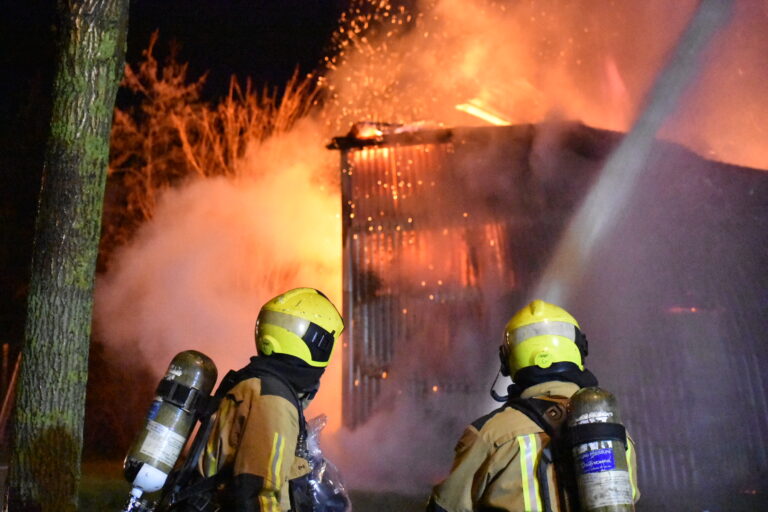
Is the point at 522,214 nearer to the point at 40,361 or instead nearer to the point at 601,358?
the point at 601,358

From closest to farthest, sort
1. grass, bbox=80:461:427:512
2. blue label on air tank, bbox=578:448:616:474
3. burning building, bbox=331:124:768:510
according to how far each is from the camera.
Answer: blue label on air tank, bbox=578:448:616:474 < grass, bbox=80:461:427:512 < burning building, bbox=331:124:768:510

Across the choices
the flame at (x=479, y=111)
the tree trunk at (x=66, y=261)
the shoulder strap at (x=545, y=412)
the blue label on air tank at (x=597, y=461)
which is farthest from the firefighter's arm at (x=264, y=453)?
the flame at (x=479, y=111)

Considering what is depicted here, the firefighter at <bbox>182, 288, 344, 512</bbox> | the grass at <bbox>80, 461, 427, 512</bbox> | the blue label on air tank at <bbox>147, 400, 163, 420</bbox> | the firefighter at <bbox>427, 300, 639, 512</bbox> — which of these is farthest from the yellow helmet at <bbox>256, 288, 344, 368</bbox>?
the grass at <bbox>80, 461, 427, 512</bbox>

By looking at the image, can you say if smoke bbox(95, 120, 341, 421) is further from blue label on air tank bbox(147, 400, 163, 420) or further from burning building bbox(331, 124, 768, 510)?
blue label on air tank bbox(147, 400, 163, 420)

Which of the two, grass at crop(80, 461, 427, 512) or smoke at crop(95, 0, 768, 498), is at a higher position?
smoke at crop(95, 0, 768, 498)

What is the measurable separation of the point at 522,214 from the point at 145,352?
31.4 ft

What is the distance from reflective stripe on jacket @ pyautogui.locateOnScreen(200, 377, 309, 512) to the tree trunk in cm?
129

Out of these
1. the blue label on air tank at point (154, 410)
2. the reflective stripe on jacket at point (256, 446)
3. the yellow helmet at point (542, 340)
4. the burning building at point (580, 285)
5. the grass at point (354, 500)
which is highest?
the burning building at point (580, 285)

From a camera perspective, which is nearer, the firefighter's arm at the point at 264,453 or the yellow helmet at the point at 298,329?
the firefighter's arm at the point at 264,453

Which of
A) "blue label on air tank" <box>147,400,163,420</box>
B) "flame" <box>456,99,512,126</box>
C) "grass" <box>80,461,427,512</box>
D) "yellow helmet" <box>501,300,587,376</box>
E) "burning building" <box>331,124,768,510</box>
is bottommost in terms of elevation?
"grass" <box>80,461,427,512</box>

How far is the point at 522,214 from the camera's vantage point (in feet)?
28.0

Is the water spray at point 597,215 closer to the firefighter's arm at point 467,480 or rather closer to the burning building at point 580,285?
the burning building at point 580,285

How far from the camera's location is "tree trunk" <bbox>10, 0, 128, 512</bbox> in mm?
3350

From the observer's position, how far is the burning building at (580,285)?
7090 millimetres
